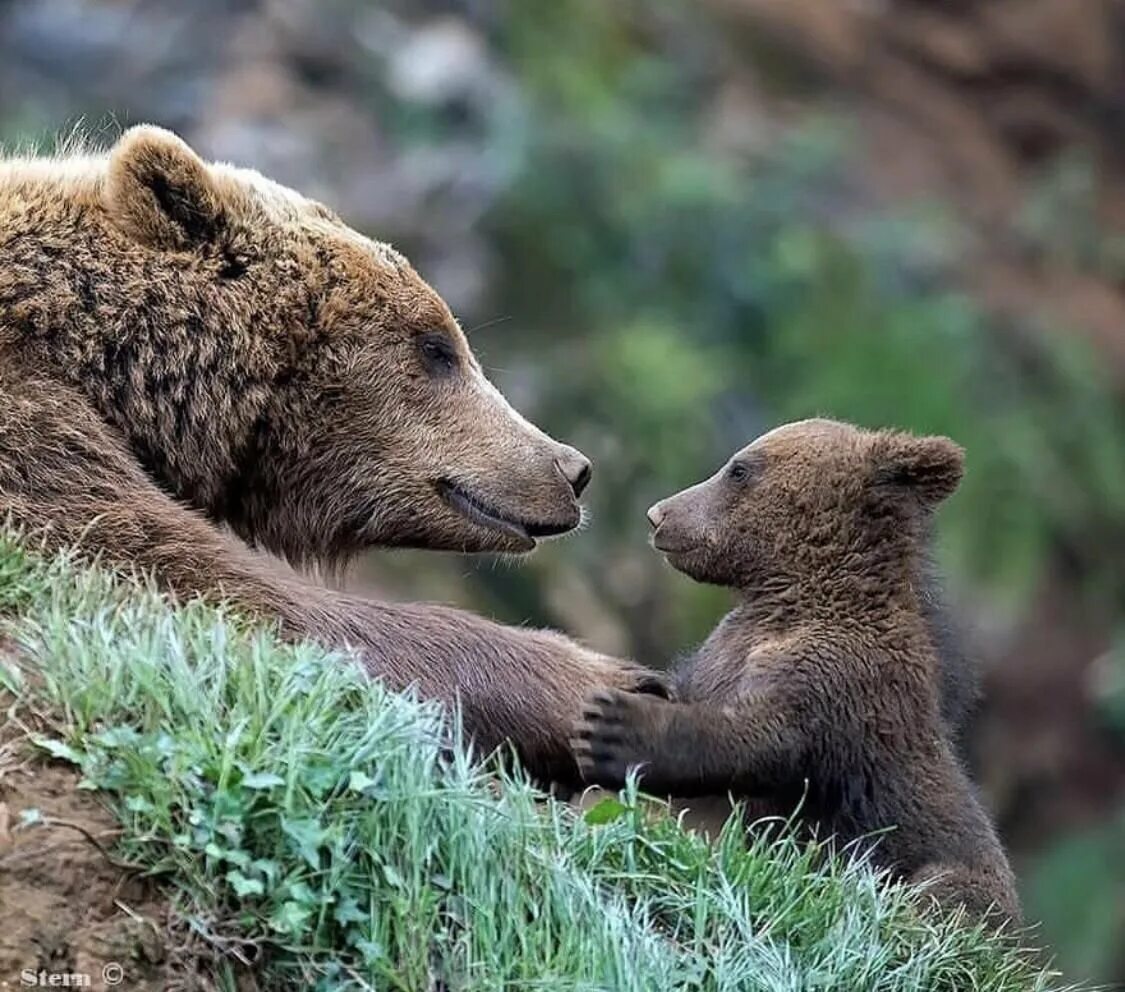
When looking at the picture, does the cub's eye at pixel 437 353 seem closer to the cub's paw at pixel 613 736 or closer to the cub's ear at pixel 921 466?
the cub's ear at pixel 921 466

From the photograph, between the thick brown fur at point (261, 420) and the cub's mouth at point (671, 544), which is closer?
the thick brown fur at point (261, 420)

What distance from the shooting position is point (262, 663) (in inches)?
177

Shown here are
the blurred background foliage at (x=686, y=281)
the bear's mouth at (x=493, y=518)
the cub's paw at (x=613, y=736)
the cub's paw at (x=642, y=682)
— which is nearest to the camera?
the cub's paw at (x=613, y=736)

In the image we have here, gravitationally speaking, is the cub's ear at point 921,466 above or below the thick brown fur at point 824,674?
above

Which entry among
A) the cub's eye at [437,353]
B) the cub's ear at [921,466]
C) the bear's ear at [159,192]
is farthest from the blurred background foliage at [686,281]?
the cub's ear at [921,466]

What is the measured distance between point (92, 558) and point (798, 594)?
198 centimetres

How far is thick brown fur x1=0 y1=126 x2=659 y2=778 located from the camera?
5371 mm

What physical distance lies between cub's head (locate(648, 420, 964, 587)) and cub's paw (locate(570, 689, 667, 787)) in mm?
848

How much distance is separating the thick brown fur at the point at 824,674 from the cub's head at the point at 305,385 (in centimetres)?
60

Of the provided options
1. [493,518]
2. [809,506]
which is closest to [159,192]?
[493,518]

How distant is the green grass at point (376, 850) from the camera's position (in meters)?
4.09

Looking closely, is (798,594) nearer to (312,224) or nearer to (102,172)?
(312,224)

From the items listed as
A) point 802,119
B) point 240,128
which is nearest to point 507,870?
point 240,128

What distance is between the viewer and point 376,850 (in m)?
4.21
